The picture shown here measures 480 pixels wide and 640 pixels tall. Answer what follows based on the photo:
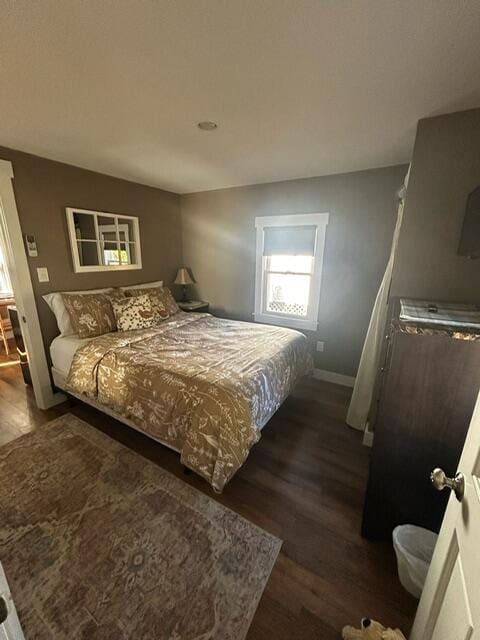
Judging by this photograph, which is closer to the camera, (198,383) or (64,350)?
(198,383)

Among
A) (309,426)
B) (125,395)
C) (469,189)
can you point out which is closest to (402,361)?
(469,189)

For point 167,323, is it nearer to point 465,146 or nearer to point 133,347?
point 133,347

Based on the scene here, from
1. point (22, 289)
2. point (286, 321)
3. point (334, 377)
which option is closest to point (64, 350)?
point (22, 289)

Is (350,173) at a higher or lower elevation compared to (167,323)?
higher

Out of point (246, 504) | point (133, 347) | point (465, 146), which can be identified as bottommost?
point (246, 504)

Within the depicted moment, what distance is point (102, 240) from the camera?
297 cm

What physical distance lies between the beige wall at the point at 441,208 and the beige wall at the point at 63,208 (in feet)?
9.70

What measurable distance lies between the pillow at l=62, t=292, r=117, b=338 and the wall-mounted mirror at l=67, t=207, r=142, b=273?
412 mm

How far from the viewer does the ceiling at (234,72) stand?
95 centimetres

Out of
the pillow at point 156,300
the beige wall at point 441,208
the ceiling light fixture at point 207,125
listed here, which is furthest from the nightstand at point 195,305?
the beige wall at point 441,208

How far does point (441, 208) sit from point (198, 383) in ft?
6.26

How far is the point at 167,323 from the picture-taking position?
2.91 m

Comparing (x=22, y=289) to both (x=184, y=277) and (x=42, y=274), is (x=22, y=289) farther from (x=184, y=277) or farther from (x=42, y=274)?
(x=184, y=277)

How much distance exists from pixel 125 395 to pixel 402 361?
181cm
